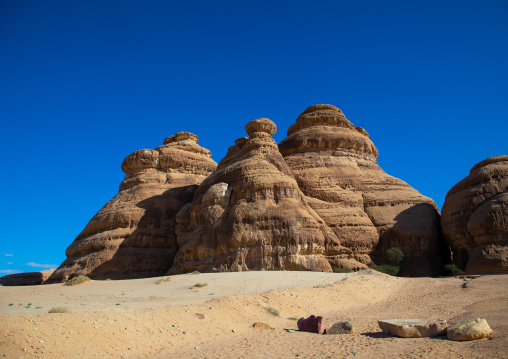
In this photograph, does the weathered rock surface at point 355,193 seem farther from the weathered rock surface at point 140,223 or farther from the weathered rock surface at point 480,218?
the weathered rock surface at point 140,223

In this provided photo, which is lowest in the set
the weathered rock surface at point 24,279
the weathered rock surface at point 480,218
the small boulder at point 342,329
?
the small boulder at point 342,329

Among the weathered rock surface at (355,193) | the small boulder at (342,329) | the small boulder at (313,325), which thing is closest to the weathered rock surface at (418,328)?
the small boulder at (342,329)

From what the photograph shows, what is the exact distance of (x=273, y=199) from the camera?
2606 cm

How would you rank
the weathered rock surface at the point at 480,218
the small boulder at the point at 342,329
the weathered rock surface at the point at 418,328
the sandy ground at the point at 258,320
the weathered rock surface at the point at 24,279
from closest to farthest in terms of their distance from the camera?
the sandy ground at the point at 258,320 < the weathered rock surface at the point at 418,328 < the small boulder at the point at 342,329 < the weathered rock surface at the point at 480,218 < the weathered rock surface at the point at 24,279

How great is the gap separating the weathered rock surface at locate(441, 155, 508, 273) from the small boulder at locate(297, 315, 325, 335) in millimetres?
15531

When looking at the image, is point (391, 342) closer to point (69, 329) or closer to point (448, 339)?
point (448, 339)

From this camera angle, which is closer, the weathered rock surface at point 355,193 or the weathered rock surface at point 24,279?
the weathered rock surface at point 355,193

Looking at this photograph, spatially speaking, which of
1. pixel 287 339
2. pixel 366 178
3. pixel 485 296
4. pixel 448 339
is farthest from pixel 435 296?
pixel 366 178

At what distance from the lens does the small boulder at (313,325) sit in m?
10.7

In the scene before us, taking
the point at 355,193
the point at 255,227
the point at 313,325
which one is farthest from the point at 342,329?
the point at 355,193

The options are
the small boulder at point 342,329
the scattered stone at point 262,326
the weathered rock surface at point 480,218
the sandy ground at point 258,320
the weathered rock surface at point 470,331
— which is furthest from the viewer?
the weathered rock surface at point 480,218

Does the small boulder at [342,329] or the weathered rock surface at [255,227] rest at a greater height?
the weathered rock surface at [255,227]

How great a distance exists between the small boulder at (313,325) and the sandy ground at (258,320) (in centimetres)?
38

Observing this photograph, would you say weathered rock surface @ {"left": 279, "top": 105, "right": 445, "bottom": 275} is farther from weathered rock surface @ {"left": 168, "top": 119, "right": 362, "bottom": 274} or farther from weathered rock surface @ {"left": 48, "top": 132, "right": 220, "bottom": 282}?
weathered rock surface @ {"left": 48, "top": 132, "right": 220, "bottom": 282}
